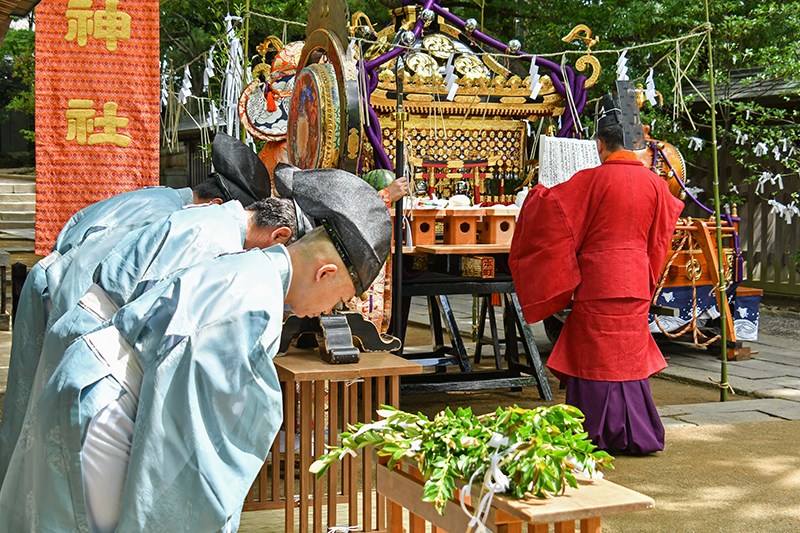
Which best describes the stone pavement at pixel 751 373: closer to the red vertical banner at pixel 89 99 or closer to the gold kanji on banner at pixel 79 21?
the red vertical banner at pixel 89 99

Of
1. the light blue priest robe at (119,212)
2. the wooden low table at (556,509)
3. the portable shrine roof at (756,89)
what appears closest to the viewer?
the wooden low table at (556,509)

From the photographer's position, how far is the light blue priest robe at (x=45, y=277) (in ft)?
8.50

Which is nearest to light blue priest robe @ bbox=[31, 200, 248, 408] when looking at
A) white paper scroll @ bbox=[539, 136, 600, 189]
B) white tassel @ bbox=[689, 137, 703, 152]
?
white paper scroll @ bbox=[539, 136, 600, 189]

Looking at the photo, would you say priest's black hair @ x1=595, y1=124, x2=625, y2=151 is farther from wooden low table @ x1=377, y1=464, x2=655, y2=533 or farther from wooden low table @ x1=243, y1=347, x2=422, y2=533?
wooden low table @ x1=377, y1=464, x2=655, y2=533

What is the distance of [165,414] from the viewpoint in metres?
1.55

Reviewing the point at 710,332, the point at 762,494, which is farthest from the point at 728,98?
the point at 762,494

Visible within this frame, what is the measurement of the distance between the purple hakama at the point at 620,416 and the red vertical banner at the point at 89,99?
9.71 ft

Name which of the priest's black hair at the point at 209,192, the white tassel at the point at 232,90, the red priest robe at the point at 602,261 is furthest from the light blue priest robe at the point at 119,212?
the white tassel at the point at 232,90

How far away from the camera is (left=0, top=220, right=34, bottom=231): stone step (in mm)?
15859

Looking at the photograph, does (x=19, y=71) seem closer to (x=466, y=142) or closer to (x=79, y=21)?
(x=466, y=142)

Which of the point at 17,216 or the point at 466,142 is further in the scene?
the point at 17,216

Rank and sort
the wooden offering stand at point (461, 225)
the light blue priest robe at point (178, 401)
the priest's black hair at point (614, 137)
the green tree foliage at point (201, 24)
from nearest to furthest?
the light blue priest robe at point (178, 401)
the priest's black hair at point (614, 137)
the wooden offering stand at point (461, 225)
the green tree foliage at point (201, 24)

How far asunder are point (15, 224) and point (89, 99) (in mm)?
12996

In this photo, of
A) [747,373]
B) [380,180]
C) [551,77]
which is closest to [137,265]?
[380,180]
